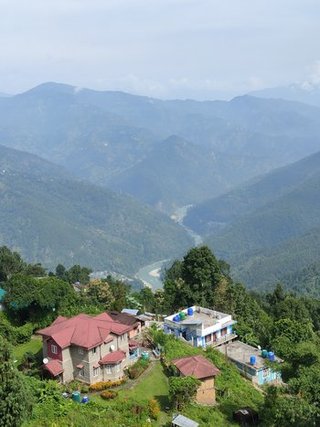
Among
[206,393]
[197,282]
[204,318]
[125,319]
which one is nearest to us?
[206,393]

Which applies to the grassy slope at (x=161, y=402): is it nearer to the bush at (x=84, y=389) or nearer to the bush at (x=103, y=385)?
the bush at (x=103, y=385)

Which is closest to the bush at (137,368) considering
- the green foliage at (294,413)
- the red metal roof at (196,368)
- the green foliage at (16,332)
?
the red metal roof at (196,368)

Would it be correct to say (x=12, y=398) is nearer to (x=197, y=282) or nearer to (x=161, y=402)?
(x=161, y=402)

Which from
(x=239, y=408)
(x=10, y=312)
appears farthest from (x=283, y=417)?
(x=10, y=312)

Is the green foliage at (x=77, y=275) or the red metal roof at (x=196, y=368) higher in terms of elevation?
the red metal roof at (x=196, y=368)

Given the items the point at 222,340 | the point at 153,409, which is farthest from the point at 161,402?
the point at 222,340

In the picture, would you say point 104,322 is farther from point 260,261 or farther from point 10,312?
point 260,261

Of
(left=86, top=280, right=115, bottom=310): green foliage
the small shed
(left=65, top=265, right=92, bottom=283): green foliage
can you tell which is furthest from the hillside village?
(left=65, top=265, right=92, bottom=283): green foliage
